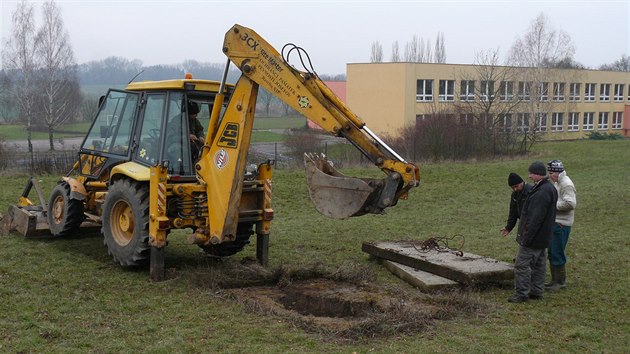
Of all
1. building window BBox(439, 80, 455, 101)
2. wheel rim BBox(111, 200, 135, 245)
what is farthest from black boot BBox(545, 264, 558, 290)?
building window BBox(439, 80, 455, 101)

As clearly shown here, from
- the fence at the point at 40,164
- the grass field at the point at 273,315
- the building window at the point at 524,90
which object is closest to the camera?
the grass field at the point at 273,315

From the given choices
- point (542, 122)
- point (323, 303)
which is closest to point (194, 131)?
point (323, 303)

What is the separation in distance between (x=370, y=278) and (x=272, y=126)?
58547 millimetres

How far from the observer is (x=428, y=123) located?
Answer: 32.0 meters

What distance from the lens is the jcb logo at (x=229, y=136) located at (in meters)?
8.55

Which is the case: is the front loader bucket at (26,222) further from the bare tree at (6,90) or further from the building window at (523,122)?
the bare tree at (6,90)

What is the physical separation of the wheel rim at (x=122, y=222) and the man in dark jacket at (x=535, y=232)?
4.93 meters

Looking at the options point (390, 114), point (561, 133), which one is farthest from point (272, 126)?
point (561, 133)

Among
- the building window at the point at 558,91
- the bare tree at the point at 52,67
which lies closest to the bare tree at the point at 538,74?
the building window at the point at 558,91

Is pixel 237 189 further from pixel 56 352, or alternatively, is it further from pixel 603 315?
pixel 603 315

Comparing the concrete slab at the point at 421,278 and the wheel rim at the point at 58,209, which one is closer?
the concrete slab at the point at 421,278

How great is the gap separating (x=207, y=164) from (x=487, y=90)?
34724mm

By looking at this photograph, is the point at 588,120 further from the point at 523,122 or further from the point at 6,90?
the point at 6,90

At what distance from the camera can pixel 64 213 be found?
1056 centimetres
